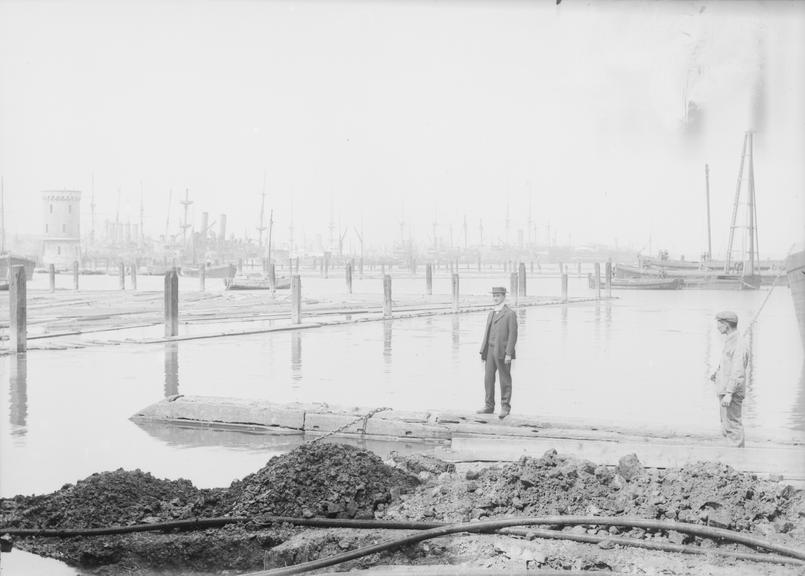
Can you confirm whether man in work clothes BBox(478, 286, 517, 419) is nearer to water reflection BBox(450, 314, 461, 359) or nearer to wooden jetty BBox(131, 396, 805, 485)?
wooden jetty BBox(131, 396, 805, 485)

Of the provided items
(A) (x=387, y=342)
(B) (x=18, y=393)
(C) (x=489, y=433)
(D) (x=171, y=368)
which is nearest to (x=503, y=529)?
(C) (x=489, y=433)

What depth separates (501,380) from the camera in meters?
9.95

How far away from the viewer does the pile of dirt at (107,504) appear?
6.83 metres

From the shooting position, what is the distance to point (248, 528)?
6.68 m

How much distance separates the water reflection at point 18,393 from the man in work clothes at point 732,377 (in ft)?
25.3

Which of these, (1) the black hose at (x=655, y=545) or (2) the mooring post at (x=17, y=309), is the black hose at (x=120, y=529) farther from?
(2) the mooring post at (x=17, y=309)

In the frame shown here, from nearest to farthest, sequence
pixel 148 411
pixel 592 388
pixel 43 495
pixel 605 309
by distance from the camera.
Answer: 1. pixel 43 495
2. pixel 148 411
3. pixel 592 388
4. pixel 605 309

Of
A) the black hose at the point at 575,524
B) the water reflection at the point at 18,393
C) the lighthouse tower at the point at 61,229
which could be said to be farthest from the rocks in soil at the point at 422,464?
the lighthouse tower at the point at 61,229

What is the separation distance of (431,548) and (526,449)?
2539mm

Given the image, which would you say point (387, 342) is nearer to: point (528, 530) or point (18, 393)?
point (18, 393)

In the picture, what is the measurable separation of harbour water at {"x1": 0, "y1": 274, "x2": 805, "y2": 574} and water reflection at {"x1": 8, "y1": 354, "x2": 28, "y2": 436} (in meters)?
0.03

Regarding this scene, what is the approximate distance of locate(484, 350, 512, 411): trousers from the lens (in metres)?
9.73

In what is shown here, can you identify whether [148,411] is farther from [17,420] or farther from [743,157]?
[743,157]

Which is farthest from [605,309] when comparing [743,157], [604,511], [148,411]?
[604,511]
